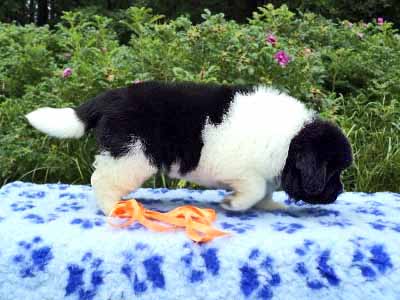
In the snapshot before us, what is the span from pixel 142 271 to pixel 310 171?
0.73m

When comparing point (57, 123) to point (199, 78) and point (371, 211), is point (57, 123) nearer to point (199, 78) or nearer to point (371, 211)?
point (371, 211)

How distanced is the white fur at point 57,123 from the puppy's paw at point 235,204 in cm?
66

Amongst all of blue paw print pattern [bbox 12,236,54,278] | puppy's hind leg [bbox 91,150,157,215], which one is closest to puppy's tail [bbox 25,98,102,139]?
puppy's hind leg [bbox 91,150,157,215]

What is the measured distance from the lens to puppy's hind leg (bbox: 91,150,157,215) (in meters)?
2.16

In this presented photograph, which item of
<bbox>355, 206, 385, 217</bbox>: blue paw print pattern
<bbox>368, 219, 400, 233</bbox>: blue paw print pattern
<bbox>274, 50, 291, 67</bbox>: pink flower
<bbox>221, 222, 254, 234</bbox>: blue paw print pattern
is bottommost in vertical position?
<bbox>221, 222, 254, 234</bbox>: blue paw print pattern

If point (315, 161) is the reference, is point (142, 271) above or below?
below

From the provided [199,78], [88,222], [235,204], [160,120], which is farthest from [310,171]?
[199,78]

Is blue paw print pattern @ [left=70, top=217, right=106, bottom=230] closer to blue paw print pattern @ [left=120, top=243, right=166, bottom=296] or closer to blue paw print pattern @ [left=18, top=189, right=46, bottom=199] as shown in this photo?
blue paw print pattern @ [left=120, top=243, right=166, bottom=296]

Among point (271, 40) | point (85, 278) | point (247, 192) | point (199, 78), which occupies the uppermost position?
point (271, 40)

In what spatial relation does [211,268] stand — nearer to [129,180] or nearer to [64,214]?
[129,180]

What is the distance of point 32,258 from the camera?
6.46 feet

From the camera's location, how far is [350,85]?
4598 millimetres

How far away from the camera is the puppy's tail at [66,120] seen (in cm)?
225

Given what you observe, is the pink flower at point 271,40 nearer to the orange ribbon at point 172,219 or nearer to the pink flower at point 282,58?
the pink flower at point 282,58
